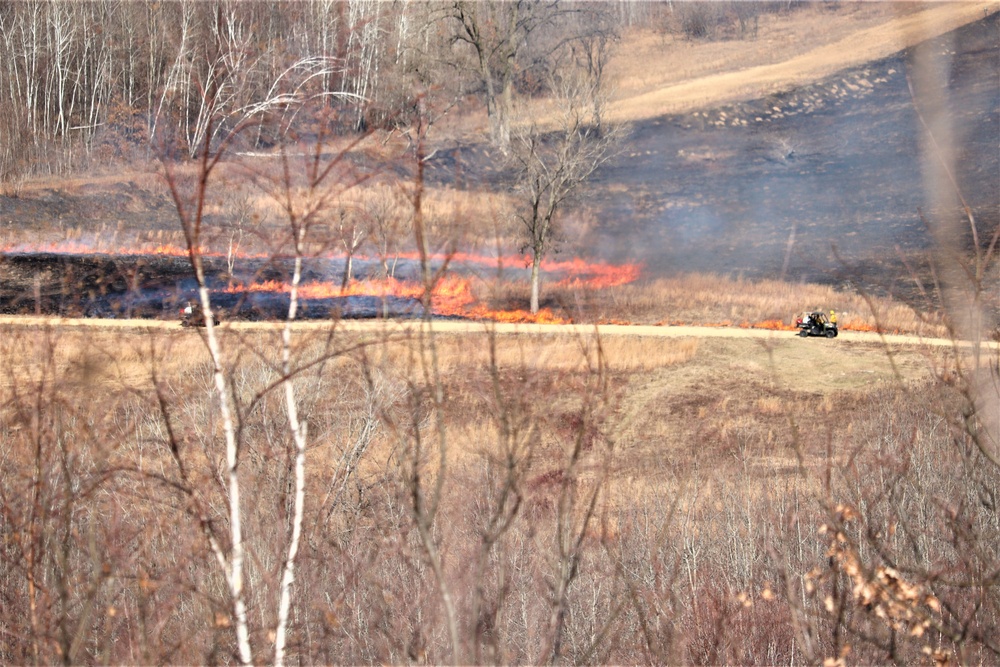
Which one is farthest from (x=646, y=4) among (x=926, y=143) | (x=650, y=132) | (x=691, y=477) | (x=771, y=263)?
(x=691, y=477)

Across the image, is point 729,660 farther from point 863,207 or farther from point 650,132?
point 650,132

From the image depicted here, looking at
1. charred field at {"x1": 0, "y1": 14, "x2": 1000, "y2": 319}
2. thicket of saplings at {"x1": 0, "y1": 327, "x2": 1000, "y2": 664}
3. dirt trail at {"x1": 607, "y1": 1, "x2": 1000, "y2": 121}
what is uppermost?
dirt trail at {"x1": 607, "y1": 1, "x2": 1000, "y2": 121}

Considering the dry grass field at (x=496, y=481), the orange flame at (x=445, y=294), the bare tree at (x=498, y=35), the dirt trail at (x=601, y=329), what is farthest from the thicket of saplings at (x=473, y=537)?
the bare tree at (x=498, y=35)

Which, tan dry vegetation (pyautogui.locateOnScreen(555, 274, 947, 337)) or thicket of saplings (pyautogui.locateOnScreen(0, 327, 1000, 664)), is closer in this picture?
thicket of saplings (pyautogui.locateOnScreen(0, 327, 1000, 664))

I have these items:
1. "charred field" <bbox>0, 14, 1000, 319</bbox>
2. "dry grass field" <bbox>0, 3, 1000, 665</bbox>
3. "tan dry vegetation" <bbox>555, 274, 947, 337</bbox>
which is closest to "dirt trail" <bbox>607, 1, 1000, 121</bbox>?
"charred field" <bbox>0, 14, 1000, 319</bbox>

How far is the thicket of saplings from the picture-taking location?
5.14m

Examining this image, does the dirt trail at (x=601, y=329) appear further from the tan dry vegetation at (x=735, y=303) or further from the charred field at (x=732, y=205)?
the tan dry vegetation at (x=735, y=303)

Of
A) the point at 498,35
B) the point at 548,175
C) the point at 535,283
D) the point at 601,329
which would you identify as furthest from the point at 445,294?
the point at 498,35

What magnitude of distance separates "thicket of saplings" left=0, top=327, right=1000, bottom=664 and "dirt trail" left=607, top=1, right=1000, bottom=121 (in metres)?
27.5

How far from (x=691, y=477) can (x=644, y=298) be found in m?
11.8

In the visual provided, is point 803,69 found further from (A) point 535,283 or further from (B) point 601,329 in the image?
(B) point 601,329

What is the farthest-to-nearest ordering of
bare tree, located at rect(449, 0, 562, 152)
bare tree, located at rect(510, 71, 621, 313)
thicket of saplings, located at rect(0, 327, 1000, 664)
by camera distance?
bare tree, located at rect(449, 0, 562, 152) < bare tree, located at rect(510, 71, 621, 313) < thicket of saplings, located at rect(0, 327, 1000, 664)

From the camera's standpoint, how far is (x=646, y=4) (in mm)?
53188

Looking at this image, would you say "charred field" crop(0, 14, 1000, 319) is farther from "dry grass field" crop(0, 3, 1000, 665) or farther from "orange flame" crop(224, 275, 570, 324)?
"dry grass field" crop(0, 3, 1000, 665)
